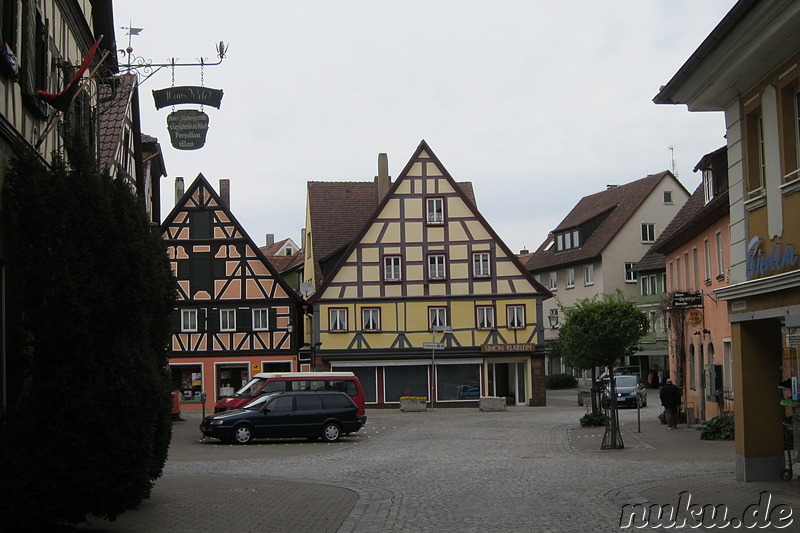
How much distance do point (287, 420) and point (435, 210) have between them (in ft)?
76.7

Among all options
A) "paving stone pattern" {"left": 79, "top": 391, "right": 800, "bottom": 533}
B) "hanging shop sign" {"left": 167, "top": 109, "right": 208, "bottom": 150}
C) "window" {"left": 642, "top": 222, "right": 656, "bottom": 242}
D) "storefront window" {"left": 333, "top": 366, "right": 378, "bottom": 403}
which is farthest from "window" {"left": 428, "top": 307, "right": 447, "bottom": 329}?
"hanging shop sign" {"left": 167, "top": 109, "right": 208, "bottom": 150}

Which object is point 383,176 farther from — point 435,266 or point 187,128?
point 187,128

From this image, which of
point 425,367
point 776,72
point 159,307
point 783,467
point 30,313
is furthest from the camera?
point 425,367

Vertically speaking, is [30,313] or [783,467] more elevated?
[30,313]

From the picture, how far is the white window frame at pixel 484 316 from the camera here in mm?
50500

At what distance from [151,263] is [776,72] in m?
8.94

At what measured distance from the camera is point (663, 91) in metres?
16.8

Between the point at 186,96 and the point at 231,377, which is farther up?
the point at 186,96

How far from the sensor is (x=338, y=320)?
5031 cm

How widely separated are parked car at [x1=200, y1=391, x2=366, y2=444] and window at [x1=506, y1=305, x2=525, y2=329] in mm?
21774

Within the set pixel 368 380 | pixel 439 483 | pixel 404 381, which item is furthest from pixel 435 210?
pixel 439 483

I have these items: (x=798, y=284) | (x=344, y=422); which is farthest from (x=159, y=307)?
(x=344, y=422)

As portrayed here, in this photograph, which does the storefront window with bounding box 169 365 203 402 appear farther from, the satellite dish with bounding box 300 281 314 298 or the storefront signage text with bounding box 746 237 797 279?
the storefront signage text with bounding box 746 237 797 279

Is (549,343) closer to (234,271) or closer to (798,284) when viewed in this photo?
(234,271)
